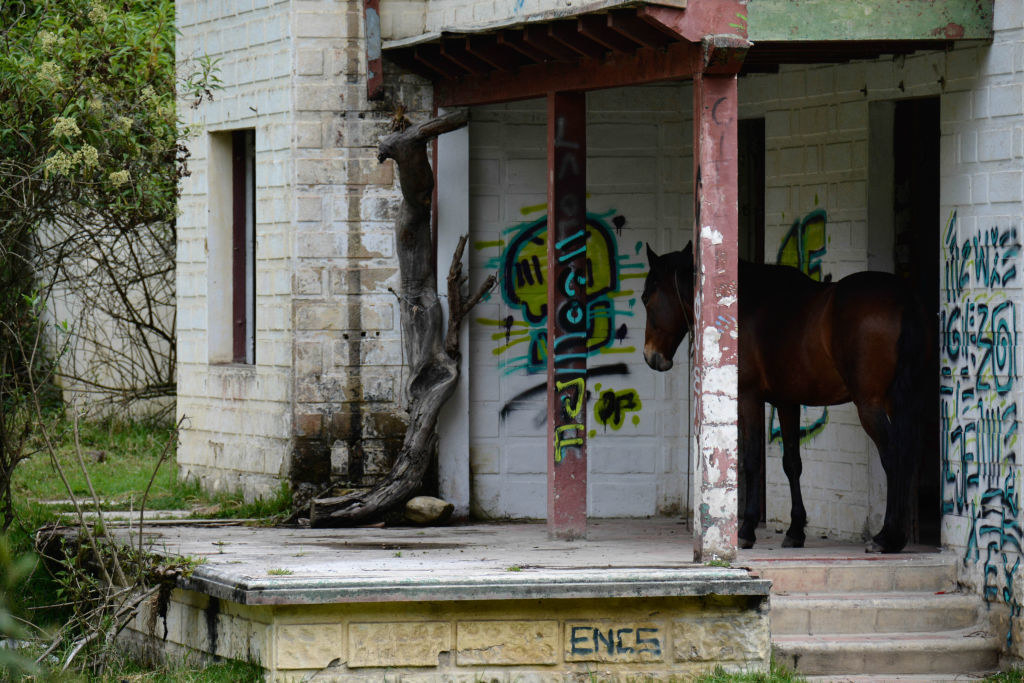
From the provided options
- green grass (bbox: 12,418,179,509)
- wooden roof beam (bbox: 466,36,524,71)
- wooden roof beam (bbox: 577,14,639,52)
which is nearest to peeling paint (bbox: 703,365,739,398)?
wooden roof beam (bbox: 577,14,639,52)

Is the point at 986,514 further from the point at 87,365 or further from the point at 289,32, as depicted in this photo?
the point at 87,365

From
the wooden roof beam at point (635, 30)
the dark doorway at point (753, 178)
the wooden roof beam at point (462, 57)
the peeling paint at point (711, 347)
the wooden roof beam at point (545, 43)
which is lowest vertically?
the peeling paint at point (711, 347)

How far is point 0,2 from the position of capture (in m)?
9.16

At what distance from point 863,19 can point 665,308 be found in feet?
7.53

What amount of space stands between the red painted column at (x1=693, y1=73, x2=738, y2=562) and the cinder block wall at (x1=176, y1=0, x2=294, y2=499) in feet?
12.3

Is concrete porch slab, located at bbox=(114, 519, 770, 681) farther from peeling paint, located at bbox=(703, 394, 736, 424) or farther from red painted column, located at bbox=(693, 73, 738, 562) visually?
peeling paint, located at bbox=(703, 394, 736, 424)

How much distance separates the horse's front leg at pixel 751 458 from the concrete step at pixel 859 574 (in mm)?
598

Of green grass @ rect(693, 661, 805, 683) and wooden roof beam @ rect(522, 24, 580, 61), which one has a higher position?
wooden roof beam @ rect(522, 24, 580, 61)

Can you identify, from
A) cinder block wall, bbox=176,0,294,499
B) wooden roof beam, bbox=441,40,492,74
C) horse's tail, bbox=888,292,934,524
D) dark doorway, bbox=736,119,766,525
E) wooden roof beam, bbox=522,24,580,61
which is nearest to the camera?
horse's tail, bbox=888,292,934,524

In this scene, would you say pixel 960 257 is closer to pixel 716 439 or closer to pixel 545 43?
pixel 716 439

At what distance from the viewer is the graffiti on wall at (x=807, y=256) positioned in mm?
9891

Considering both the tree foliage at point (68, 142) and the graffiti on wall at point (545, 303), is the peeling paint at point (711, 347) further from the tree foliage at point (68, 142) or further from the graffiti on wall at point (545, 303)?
the tree foliage at point (68, 142)

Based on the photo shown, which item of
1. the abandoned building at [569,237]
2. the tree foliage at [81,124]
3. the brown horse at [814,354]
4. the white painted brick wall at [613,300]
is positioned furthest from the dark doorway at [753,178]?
the tree foliage at [81,124]

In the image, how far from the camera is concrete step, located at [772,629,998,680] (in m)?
7.93
